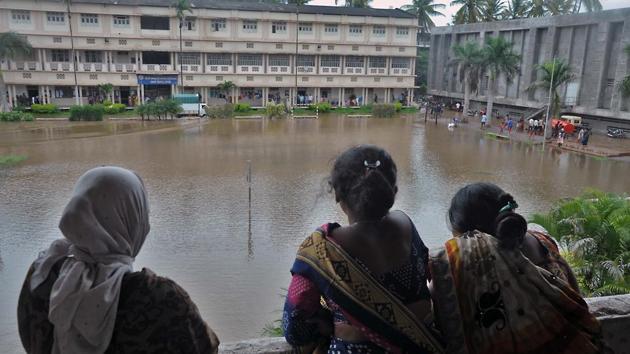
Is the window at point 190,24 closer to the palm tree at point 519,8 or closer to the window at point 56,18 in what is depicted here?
A: the window at point 56,18

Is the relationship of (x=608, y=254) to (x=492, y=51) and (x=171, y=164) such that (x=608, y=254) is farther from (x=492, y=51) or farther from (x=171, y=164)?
(x=492, y=51)

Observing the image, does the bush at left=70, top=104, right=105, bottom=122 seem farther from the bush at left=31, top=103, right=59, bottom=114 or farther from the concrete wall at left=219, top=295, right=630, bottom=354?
the concrete wall at left=219, top=295, right=630, bottom=354

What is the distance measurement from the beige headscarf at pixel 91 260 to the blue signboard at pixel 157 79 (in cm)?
4213

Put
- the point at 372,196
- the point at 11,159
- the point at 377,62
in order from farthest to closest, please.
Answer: the point at 377,62 < the point at 11,159 < the point at 372,196

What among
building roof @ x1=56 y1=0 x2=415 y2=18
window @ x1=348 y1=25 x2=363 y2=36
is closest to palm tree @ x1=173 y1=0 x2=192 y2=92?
building roof @ x1=56 y1=0 x2=415 y2=18

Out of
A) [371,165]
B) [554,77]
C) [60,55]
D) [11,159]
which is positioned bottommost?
[11,159]

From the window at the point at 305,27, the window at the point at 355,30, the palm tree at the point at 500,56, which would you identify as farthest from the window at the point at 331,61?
the palm tree at the point at 500,56

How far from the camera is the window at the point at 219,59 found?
4341 centimetres

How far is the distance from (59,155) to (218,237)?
12785 millimetres

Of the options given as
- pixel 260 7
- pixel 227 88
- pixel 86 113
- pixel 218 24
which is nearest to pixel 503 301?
pixel 86 113

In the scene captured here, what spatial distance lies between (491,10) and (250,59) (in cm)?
2462

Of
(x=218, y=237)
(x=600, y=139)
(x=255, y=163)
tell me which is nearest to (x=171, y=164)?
(x=255, y=163)

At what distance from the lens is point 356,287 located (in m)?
2.09

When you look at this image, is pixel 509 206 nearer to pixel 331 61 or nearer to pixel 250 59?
pixel 250 59
